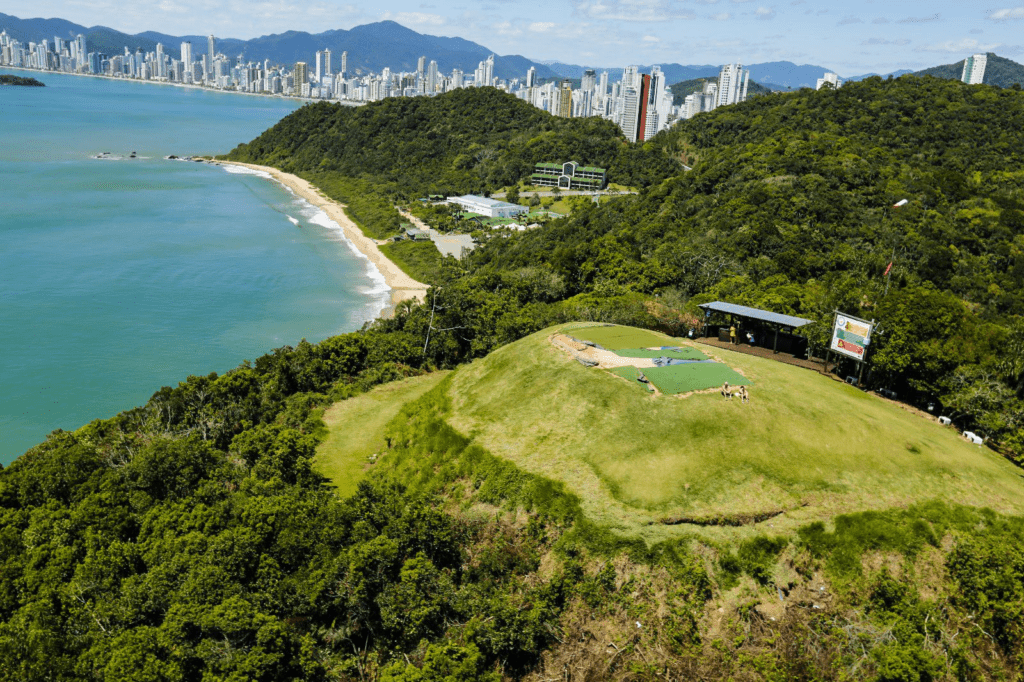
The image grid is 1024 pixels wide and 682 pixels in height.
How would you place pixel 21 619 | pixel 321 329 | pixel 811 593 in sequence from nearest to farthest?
pixel 21 619 → pixel 811 593 → pixel 321 329

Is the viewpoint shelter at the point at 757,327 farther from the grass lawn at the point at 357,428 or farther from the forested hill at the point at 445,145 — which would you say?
the forested hill at the point at 445,145

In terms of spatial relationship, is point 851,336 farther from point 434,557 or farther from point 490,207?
point 490,207

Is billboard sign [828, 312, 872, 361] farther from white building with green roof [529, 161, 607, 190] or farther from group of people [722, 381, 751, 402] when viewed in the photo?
white building with green roof [529, 161, 607, 190]

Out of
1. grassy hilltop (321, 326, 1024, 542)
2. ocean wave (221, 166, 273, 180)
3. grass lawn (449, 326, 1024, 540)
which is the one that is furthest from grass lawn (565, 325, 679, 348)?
ocean wave (221, 166, 273, 180)

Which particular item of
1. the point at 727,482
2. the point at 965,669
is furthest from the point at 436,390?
the point at 965,669

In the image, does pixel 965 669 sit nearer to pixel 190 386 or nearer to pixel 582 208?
pixel 190 386

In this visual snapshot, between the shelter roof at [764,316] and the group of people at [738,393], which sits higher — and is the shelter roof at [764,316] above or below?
above

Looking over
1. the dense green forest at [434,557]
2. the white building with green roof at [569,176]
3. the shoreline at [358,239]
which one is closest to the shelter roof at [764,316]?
the dense green forest at [434,557]

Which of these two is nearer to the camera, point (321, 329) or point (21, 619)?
point (21, 619)
